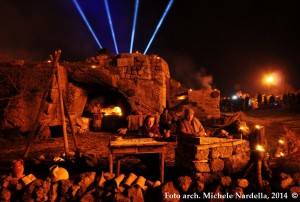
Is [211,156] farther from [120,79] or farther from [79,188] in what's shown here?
[120,79]

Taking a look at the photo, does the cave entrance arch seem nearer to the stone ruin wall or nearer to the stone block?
the stone ruin wall

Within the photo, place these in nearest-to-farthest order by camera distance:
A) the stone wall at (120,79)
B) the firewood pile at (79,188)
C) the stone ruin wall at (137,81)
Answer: the firewood pile at (79,188) < the stone wall at (120,79) < the stone ruin wall at (137,81)

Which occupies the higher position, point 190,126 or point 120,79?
point 120,79

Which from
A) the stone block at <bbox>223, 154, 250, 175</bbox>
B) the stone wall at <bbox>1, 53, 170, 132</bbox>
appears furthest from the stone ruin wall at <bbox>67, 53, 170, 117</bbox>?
the stone block at <bbox>223, 154, 250, 175</bbox>

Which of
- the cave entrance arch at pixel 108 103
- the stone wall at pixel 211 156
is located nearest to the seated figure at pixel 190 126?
the stone wall at pixel 211 156

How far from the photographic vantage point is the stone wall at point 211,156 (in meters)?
5.39

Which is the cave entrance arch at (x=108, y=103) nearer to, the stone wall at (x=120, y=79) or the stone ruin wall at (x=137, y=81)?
the stone wall at (x=120, y=79)

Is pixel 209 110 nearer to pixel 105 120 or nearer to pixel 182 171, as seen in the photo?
pixel 105 120

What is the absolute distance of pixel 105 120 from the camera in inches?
704

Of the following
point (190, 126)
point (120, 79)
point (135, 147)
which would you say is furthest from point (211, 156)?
point (120, 79)

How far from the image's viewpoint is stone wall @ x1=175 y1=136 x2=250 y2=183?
539 cm

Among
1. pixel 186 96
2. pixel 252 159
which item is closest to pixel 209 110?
pixel 186 96

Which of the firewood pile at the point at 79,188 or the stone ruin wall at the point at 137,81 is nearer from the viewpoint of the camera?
the firewood pile at the point at 79,188

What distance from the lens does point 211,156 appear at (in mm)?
5488
